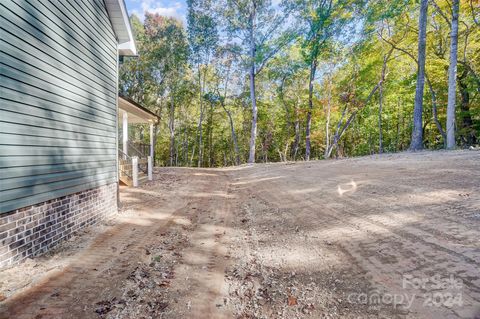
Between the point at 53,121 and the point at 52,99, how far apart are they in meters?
0.35

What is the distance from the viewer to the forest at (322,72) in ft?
51.3

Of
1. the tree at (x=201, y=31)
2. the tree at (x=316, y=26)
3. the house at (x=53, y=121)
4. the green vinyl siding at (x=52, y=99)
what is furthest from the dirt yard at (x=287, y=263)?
the tree at (x=201, y=31)

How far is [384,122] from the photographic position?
1185 inches

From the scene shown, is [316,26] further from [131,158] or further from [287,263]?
[287,263]

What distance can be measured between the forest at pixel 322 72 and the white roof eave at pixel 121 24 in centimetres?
613

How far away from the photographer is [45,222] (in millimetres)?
3777

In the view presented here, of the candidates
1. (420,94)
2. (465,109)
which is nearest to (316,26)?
(420,94)

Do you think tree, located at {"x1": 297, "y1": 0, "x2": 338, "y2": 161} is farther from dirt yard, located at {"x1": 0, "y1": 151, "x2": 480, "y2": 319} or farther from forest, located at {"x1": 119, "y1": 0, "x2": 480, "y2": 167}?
dirt yard, located at {"x1": 0, "y1": 151, "x2": 480, "y2": 319}

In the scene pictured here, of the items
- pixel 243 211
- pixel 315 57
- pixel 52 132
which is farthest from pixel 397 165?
pixel 315 57

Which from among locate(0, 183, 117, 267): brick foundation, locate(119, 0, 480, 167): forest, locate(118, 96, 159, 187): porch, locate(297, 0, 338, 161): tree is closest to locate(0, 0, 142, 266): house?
locate(0, 183, 117, 267): brick foundation

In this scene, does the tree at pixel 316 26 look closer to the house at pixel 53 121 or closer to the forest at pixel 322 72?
the forest at pixel 322 72

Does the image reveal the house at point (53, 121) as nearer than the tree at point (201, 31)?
Yes

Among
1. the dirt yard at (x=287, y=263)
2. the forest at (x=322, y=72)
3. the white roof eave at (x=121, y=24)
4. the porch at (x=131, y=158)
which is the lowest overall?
the dirt yard at (x=287, y=263)

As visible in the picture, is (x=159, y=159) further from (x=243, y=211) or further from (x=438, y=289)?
(x=438, y=289)
